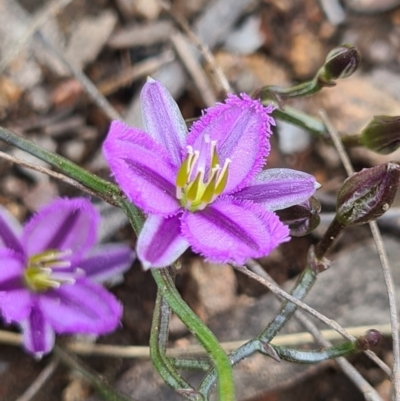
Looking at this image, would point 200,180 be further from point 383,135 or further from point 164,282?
point 383,135

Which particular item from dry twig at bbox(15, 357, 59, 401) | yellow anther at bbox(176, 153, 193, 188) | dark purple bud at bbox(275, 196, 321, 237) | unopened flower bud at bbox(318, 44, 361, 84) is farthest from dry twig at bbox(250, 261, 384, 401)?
dry twig at bbox(15, 357, 59, 401)

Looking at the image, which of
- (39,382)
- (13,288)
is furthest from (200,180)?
(39,382)

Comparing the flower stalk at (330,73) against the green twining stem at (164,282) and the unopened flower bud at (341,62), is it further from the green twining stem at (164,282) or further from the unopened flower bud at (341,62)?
the green twining stem at (164,282)

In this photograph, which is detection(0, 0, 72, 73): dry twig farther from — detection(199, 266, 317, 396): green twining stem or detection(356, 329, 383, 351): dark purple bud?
detection(356, 329, 383, 351): dark purple bud

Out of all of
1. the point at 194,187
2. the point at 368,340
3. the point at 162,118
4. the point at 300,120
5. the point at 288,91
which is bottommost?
the point at 368,340

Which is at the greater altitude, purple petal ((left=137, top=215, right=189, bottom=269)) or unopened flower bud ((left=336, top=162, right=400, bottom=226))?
purple petal ((left=137, top=215, right=189, bottom=269))

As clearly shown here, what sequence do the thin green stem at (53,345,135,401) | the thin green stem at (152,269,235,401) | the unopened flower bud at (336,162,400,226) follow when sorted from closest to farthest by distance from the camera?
the thin green stem at (152,269,235,401), the unopened flower bud at (336,162,400,226), the thin green stem at (53,345,135,401)

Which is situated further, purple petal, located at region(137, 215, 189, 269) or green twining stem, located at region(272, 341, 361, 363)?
green twining stem, located at region(272, 341, 361, 363)
